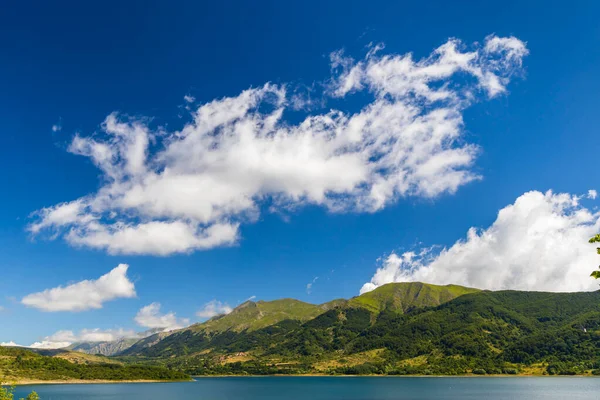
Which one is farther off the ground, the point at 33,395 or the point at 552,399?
the point at 33,395

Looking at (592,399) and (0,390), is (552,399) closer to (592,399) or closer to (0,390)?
(592,399)

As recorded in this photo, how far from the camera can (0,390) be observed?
55.2 meters

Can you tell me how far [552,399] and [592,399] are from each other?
15411 mm

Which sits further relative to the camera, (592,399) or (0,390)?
(592,399)

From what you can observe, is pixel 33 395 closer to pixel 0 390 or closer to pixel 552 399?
pixel 0 390

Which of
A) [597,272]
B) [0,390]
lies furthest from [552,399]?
[0,390]

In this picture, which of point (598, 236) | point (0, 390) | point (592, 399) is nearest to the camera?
point (598, 236)

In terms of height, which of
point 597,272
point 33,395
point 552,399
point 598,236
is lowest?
point 552,399

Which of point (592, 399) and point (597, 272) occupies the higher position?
point (597, 272)

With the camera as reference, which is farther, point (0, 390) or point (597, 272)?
point (0, 390)

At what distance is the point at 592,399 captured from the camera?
187 metres

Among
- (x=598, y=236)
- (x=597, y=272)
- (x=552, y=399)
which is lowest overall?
(x=552, y=399)

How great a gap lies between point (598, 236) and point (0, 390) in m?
68.9

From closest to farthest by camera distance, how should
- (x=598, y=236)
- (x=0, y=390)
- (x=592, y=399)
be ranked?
(x=598, y=236), (x=0, y=390), (x=592, y=399)
